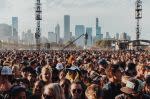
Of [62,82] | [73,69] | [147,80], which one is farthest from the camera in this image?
[73,69]

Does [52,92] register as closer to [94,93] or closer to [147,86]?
[94,93]

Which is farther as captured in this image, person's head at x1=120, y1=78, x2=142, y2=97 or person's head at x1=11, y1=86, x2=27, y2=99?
person's head at x1=120, y1=78, x2=142, y2=97

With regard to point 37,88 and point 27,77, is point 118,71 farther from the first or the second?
point 27,77

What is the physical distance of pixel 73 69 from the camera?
1069cm

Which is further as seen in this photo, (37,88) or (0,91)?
(37,88)

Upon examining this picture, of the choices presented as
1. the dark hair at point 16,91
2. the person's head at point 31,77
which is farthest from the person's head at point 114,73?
the dark hair at point 16,91

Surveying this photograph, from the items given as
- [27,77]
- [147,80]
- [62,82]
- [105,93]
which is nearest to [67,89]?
[62,82]

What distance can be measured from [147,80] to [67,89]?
4.85 ft

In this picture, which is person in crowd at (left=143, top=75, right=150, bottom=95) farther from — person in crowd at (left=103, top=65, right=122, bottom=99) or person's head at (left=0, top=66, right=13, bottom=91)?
person's head at (left=0, top=66, right=13, bottom=91)

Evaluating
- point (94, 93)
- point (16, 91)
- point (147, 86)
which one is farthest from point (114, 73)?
point (16, 91)

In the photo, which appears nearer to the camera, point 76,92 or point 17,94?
point 17,94

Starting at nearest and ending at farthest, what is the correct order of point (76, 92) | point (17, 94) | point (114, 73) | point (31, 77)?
1. point (17, 94)
2. point (76, 92)
3. point (114, 73)
4. point (31, 77)

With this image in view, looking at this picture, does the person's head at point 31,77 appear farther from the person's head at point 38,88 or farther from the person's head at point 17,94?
the person's head at point 17,94

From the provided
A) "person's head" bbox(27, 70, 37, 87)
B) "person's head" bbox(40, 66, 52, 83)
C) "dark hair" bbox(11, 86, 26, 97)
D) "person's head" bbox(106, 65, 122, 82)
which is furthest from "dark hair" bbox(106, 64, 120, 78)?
"dark hair" bbox(11, 86, 26, 97)
